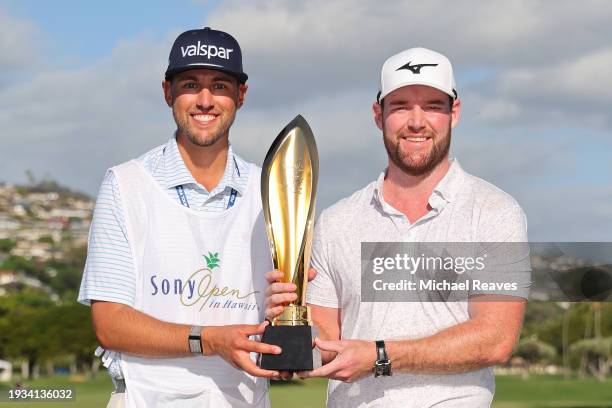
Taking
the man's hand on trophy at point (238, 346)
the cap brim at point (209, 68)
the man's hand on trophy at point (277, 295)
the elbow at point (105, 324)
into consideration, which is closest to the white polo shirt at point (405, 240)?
the man's hand on trophy at point (277, 295)

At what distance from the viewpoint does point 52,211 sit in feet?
384

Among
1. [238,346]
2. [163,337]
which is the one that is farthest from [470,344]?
[163,337]

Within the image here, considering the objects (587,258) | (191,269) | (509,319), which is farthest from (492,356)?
(587,258)

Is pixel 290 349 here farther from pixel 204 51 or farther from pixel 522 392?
pixel 522 392

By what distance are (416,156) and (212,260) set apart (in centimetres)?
116

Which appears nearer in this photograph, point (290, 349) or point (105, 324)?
point (290, 349)

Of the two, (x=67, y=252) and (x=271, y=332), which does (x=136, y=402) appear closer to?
(x=271, y=332)

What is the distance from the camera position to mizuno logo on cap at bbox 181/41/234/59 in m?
4.93

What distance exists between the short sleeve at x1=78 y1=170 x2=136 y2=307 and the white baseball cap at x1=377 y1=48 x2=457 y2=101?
1453 mm

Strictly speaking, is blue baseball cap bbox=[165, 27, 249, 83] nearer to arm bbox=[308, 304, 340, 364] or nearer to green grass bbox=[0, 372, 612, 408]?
arm bbox=[308, 304, 340, 364]

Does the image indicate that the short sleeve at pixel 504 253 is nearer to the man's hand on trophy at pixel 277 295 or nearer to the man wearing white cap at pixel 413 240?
the man wearing white cap at pixel 413 240

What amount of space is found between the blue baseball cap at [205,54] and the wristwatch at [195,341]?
133 cm

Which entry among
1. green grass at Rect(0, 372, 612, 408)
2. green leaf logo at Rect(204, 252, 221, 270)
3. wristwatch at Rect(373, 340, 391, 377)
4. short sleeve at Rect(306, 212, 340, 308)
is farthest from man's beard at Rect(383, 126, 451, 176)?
green grass at Rect(0, 372, 612, 408)

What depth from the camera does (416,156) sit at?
183 inches
